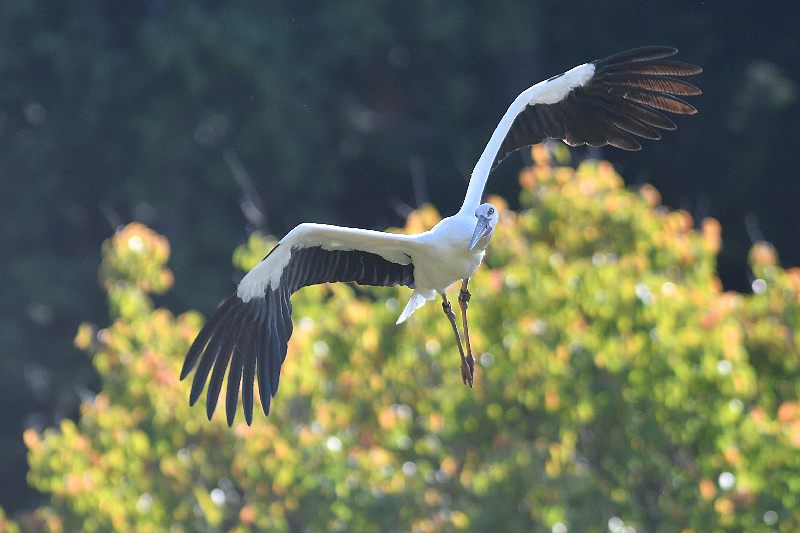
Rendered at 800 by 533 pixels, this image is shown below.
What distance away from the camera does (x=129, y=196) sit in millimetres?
20469

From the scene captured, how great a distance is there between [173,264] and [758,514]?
10.9 metres

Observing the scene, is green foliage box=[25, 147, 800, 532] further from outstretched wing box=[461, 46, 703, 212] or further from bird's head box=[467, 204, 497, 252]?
bird's head box=[467, 204, 497, 252]

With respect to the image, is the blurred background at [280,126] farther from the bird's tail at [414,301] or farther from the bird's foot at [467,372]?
the bird's foot at [467,372]

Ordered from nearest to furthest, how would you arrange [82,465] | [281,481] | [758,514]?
[758,514] < [281,481] < [82,465]

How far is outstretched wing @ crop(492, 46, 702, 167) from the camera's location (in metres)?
7.66

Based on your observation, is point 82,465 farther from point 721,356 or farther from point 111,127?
point 111,127

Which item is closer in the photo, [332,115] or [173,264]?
[173,264]

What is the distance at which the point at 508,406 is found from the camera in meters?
10.9

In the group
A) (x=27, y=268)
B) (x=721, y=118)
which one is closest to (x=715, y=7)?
(x=721, y=118)

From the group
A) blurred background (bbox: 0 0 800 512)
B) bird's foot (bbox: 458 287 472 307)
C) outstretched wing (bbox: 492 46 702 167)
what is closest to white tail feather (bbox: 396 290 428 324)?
bird's foot (bbox: 458 287 472 307)

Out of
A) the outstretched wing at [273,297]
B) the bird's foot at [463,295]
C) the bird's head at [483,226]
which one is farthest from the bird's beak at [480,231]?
the bird's foot at [463,295]

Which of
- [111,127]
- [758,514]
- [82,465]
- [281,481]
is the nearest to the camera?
[758,514]

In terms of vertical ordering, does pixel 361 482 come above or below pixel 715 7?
below

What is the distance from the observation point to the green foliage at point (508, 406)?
10102mm
